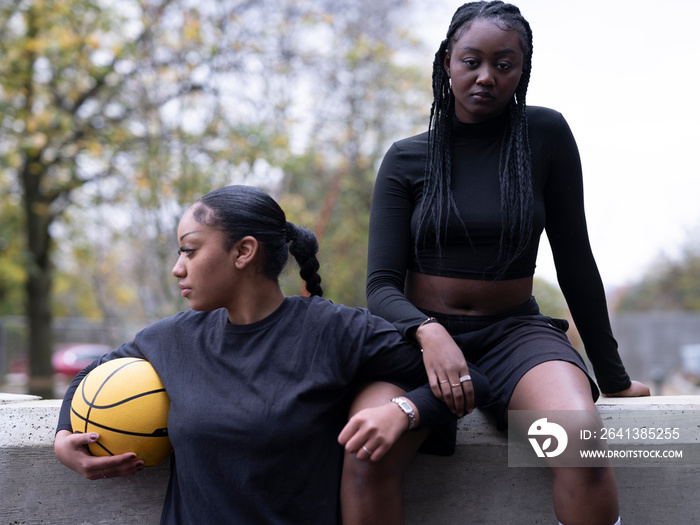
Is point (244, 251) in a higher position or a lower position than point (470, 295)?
higher

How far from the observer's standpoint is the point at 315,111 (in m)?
11.0

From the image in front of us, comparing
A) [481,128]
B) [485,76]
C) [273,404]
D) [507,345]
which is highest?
[485,76]

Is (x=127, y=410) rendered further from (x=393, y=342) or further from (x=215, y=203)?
(x=393, y=342)

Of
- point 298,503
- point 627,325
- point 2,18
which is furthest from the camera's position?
point 627,325

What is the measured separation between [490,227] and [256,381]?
1.05m

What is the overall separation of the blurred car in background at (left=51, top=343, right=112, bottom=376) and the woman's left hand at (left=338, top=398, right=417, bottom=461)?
20088 millimetres

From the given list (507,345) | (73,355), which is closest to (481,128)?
(507,345)

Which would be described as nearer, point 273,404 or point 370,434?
point 370,434

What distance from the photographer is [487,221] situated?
8.89ft

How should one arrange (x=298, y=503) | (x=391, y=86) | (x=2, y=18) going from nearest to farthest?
(x=298, y=503), (x=2, y=18), (x=391, y=86)

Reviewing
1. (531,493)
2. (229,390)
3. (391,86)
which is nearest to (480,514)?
(531,493)

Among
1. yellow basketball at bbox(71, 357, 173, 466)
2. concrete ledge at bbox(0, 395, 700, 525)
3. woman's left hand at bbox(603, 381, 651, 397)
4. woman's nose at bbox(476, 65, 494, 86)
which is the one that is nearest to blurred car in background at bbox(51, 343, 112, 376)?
concrete ledge at bbox(0, 395, 700, 525)

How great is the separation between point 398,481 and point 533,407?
49 cm

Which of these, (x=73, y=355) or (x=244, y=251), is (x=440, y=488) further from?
(x=73, y=355)
